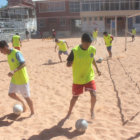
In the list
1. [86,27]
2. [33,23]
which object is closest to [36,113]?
[86,27]

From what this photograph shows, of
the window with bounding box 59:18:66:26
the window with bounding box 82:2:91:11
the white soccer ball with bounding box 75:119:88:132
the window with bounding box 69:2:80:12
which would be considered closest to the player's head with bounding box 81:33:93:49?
the white soccer ball with bounding box 75:119:88:132

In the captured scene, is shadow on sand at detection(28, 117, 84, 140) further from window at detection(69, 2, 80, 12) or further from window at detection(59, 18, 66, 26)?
window at detection(69, 2, 80, 12)

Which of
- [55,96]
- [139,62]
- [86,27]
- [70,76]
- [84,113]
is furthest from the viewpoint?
[86,27]

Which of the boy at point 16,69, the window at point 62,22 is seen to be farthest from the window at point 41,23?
the boy at point 16,69

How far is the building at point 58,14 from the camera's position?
3603cm

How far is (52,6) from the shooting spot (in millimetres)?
36281

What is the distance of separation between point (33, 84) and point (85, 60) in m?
3.59

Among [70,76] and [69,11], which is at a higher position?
[69,11]

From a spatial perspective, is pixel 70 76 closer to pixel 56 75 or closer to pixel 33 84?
pixel 56 75

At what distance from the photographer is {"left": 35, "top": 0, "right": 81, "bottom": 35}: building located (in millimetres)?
36031

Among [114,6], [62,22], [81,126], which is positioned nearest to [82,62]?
[81,126]

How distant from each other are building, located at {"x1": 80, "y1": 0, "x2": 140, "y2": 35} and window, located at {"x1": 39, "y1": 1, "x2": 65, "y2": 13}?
3.47 m

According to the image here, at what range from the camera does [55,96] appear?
18.6ft

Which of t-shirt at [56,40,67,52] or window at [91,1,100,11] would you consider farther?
window at [91,1,100,11]
